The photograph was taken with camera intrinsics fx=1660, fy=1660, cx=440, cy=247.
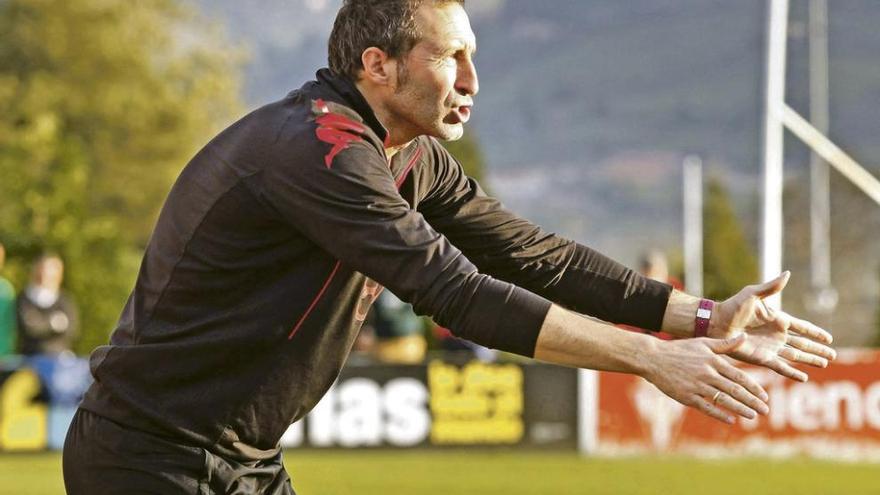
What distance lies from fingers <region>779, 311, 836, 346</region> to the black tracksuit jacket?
0.82 meters

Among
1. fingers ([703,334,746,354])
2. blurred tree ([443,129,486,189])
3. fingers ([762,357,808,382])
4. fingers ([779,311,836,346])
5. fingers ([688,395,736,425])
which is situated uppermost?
blurred tree ([443,129,486,189])

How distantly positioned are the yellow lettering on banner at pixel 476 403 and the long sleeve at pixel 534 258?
11583mm

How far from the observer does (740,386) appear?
4246 millimetres

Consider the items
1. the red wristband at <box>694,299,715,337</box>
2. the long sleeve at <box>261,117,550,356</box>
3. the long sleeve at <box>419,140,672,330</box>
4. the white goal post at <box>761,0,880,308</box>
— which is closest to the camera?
the long sleeve at <box>261,117,550,356</box>

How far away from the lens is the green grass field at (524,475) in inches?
543

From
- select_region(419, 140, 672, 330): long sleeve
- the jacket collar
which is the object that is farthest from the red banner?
the jacket collar

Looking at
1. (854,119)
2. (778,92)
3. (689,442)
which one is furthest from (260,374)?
(854,119)

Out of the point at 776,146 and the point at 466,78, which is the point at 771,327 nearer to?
the point at 466,78

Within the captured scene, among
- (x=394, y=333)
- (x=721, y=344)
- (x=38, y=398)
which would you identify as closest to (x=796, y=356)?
(x=721, y=344)

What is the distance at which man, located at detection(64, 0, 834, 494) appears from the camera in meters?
4.45

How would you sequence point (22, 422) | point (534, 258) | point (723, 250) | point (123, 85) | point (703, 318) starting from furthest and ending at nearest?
point (723, 250) < point (123, 85) < point (22, 422) < point (534, 258) < point (703, 318)

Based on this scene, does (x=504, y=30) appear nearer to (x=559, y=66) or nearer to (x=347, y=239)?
(x=559, y=66)

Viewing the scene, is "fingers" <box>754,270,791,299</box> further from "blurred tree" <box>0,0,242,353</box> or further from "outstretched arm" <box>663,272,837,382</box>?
"blurred tree" <box>0,0,242,353</box>

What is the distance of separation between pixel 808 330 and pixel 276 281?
5.26ft
